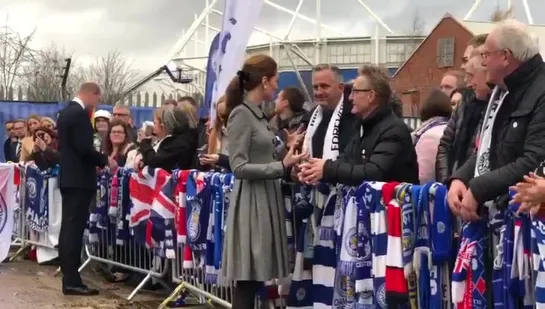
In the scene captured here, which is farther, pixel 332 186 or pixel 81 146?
pixel 81 146

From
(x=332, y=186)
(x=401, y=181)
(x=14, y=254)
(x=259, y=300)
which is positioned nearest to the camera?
(x=401, y=181)

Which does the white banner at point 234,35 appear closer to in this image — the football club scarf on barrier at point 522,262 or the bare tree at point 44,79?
the football club scarf on barrier at point 522,262

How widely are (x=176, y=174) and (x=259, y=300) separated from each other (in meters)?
1.55

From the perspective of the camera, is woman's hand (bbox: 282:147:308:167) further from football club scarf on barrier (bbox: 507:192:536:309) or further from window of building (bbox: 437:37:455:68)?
window of building (bbox: 437:37:455:68)

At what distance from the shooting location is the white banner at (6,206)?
31.7ft

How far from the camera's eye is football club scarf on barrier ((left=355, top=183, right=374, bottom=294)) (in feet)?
15.1

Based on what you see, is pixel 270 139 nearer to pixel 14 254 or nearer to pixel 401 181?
pixel 401 181

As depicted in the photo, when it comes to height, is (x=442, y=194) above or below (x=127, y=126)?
below

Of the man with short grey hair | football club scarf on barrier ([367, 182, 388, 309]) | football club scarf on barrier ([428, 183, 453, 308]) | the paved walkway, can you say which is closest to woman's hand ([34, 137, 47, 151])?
the paved walkway

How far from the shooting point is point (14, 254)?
416 inches

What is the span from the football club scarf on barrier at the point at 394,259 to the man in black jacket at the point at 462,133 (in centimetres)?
44

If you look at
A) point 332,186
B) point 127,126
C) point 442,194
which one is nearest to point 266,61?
point 332,186

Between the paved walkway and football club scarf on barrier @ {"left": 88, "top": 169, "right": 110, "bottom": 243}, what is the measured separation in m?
0.57

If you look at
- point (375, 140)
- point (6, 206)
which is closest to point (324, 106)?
point (375, 140)
